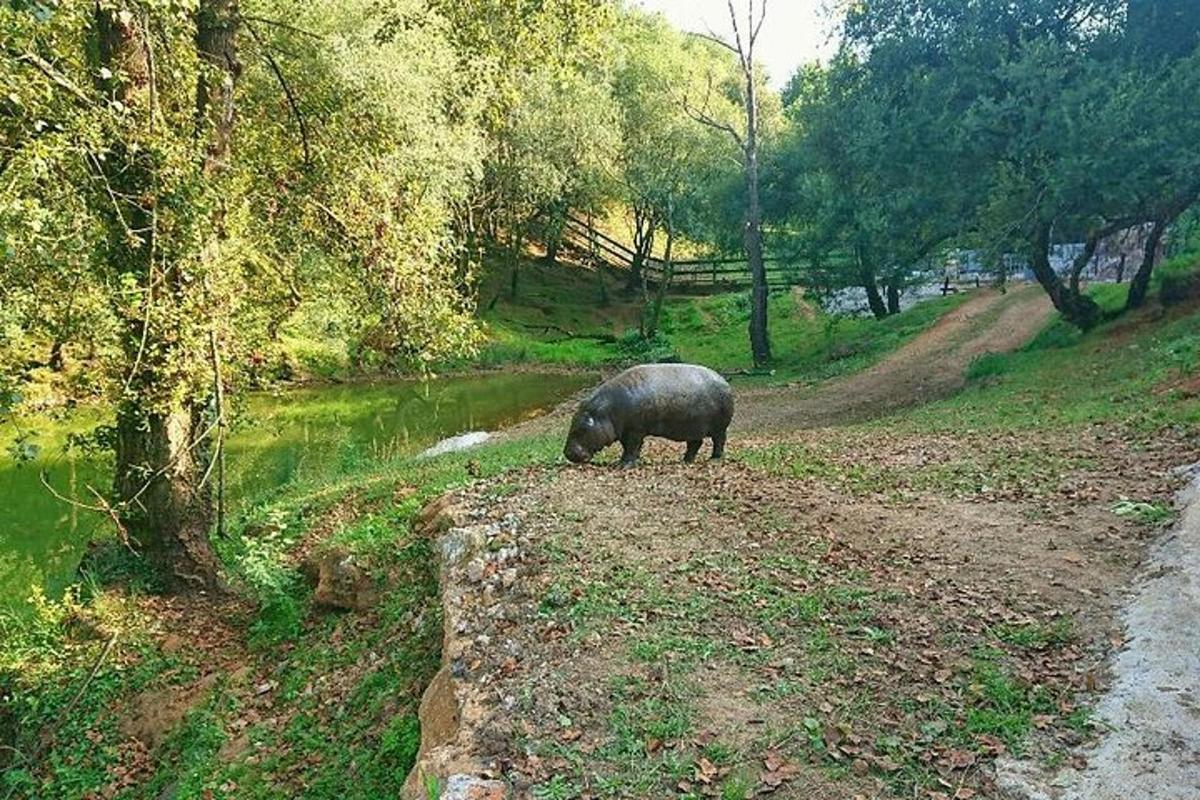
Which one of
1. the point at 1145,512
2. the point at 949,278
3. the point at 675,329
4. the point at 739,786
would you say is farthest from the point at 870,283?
the point at 739,786

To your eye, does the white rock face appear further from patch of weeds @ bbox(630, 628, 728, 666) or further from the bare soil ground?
patch of weeds @ bbox(630, 628, 728, 666)

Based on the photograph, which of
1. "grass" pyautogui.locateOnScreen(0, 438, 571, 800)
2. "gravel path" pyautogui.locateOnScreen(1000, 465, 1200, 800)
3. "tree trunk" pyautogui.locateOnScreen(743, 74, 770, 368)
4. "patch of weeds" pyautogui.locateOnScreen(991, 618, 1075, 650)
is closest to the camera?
"gravel path" pyautogui.locateOnScreen(1000, 465, 1200, 800)

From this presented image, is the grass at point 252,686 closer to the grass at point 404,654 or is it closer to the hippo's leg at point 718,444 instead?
the grass at point 404,654

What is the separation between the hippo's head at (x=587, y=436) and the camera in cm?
1193

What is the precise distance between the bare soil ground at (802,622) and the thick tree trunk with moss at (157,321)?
3.24 meters

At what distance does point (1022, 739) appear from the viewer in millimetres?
5004

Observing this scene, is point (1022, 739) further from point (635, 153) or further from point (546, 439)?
point (635, 153)

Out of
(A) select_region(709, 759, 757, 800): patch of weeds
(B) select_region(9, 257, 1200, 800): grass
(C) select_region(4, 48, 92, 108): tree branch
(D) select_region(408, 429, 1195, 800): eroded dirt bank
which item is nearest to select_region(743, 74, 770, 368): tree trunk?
(B) select_region(9, 257, 1200, 800): grass

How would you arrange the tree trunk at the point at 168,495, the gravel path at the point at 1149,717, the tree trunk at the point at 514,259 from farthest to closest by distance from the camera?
1. the tree trunk at the point at 514,259
2. the tree trunk at the point at 168,495
3. the gravel path at the point at 1149,717

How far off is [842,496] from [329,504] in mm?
7219

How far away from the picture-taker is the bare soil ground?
199 inches

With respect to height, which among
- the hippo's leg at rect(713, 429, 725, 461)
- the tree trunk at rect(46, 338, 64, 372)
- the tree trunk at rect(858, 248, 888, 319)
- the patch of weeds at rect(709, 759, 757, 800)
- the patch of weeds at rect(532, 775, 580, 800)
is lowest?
the patch of weeds at rect(532, 775, 580, 800)

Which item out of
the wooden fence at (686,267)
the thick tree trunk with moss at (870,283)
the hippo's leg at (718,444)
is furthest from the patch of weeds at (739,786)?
the wooden fence at (686,267)

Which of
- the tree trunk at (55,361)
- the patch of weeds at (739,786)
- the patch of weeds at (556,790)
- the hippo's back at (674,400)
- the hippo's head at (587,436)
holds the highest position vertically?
the tree trunk at (55,361)
